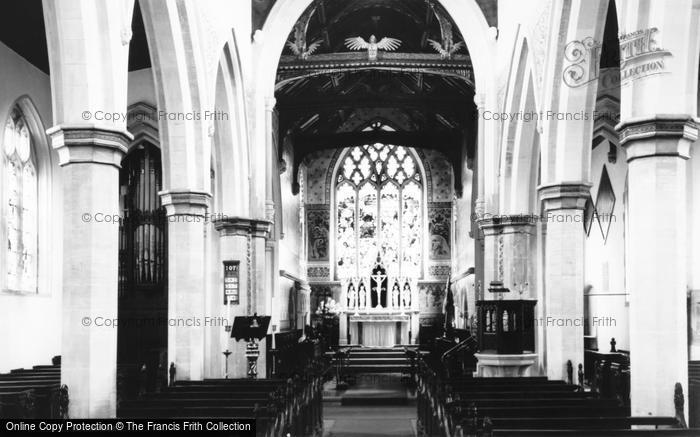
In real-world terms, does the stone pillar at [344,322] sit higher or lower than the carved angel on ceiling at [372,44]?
lower

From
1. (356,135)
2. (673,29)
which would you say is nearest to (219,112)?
(673,29)

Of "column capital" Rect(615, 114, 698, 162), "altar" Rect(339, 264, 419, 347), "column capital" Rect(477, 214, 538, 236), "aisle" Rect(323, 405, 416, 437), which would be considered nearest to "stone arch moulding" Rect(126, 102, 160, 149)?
"aisle" Rect(323, 405, 416, 437)

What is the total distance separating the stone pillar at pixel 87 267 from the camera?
9031 millimetres

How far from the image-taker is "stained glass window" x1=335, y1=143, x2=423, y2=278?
3472cm

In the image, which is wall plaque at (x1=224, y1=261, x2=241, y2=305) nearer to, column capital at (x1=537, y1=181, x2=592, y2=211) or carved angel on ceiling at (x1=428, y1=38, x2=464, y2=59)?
column capital at (x1=537, y1=181, x2=592, y2=211)

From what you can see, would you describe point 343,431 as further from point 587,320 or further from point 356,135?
point 356,135

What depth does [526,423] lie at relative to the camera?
766 cm

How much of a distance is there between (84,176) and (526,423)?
199 inches

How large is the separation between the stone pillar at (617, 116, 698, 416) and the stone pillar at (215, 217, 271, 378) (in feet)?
33.4

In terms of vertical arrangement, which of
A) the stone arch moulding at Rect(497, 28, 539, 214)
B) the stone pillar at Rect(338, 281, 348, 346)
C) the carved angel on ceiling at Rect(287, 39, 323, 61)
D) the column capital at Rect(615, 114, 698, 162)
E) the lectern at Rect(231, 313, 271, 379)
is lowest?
the stone pillar at Rect(338, 281, 348, 346)

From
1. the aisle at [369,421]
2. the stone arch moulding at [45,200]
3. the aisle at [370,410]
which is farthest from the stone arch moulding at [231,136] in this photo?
the aisle at [369,421]

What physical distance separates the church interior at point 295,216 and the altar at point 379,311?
10cm

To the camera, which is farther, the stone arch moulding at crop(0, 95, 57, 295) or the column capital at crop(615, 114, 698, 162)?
the stone arch moulding at crop(0, 95, 57, 295)

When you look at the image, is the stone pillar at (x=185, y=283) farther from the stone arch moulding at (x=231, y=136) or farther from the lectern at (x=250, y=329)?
the stone arch moulding at (x=231, y=136)
